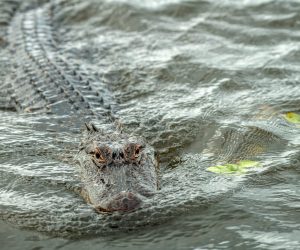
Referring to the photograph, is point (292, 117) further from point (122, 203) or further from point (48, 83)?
point (48, 83)

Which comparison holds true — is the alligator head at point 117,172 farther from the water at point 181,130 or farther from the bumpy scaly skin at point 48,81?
the bumpy scaly skin at point 48,81

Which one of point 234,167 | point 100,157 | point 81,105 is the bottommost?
point 234,167

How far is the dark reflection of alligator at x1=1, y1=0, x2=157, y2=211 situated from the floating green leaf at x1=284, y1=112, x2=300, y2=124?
5.60 ft

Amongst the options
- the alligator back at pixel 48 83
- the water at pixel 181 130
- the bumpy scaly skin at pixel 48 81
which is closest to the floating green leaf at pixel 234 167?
the water at pixel 181 130

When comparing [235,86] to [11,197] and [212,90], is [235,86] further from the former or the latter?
[11,197]

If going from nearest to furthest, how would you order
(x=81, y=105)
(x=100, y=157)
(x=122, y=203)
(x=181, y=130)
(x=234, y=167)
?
(x=122, y=203)
(x=100, y=157)
(x=234, y=167)
(x=181, y=130)
(x=81, y=105)

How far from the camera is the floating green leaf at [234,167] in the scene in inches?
220

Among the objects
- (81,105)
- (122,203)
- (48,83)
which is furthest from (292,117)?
(48,83)

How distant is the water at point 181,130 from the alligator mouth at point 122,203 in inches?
2.1

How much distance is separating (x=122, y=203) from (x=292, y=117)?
8.90 ft

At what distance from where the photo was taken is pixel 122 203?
15.4 feet

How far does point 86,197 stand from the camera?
5.16 metres

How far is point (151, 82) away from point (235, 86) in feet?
3.53

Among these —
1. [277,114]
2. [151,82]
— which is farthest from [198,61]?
[277,114]
